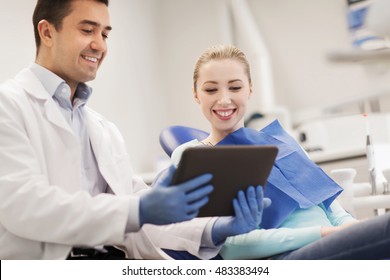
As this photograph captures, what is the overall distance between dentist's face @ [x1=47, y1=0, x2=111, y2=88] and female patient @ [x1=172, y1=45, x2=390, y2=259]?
1.14 feet

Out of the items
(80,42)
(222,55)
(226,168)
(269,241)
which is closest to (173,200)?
(226,168)

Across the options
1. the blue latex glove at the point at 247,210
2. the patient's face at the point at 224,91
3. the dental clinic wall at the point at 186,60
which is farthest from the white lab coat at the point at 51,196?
the dental clinic wall at the point at 186,60

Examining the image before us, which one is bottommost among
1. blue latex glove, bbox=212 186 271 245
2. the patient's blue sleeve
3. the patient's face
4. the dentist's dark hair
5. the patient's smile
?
the patient's blue sleeve

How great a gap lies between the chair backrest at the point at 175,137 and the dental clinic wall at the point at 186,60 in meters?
1.24

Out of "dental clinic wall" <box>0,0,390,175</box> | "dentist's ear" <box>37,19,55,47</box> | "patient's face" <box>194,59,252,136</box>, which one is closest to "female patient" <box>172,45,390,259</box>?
"patient's face" <box>194,59,252,136</box>

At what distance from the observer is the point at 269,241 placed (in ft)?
4.28

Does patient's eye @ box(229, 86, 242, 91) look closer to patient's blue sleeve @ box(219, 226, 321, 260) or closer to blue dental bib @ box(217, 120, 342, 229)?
blue dental bib @ box(217, 120, 342, 229)

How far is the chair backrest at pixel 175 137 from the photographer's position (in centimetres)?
178

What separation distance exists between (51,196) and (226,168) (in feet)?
1.21

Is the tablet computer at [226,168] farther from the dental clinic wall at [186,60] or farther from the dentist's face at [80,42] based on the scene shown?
the dental clinic wall at [186,60]

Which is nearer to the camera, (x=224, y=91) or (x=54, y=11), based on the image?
(x=54, y=11)

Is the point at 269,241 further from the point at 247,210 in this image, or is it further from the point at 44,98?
the point at 44,98

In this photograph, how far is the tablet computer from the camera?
3.42 ft
